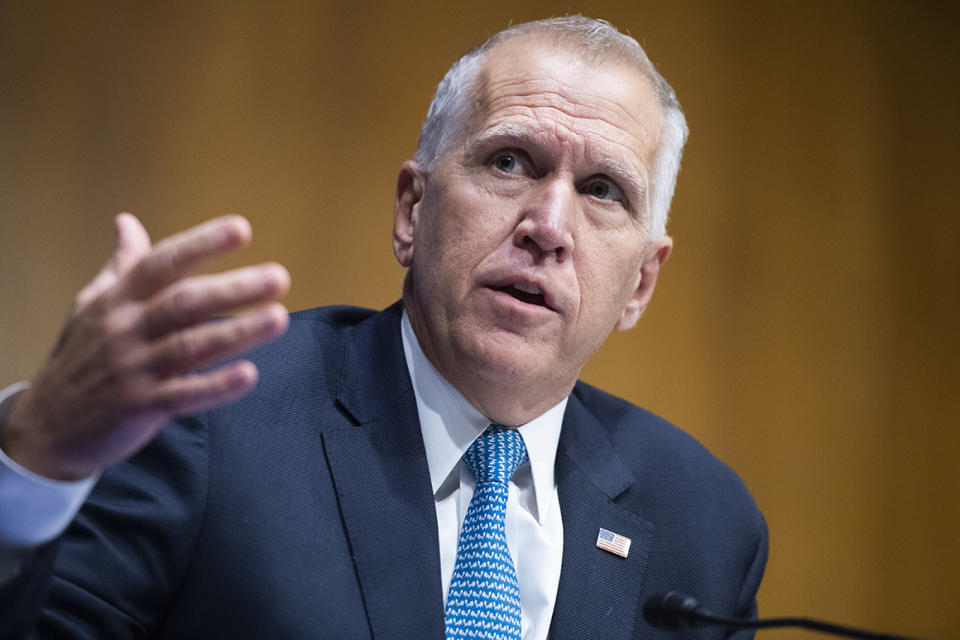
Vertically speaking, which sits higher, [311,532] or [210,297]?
[210,297]

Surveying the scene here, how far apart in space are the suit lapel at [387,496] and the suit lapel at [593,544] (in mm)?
306

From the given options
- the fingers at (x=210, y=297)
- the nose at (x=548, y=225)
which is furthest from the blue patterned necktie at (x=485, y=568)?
the fingers at (x=210, y=297)

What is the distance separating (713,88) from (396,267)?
4.24ft

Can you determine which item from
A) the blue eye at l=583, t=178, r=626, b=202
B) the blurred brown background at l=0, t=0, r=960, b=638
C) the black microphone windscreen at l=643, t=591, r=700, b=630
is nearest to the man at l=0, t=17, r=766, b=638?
the blue eye at l=583, t=178, r=626, b=202

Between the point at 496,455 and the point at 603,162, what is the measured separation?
0.59 metres

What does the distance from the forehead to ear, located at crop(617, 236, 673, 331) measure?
239mm

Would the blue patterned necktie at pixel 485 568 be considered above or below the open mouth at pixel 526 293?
below

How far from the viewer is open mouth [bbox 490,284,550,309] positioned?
1.57 meters

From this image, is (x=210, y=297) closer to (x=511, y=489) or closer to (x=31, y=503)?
(x=31, y=503)

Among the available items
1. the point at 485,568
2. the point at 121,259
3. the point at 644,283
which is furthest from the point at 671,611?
the point at 644,283

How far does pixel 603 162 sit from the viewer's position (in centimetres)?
168

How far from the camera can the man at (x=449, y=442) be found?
1243 millimetres

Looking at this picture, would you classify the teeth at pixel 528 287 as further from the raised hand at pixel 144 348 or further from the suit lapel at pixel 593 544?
the raised hand at pixel 144 348

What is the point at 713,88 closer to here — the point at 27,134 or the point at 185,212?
the point at 185,212
